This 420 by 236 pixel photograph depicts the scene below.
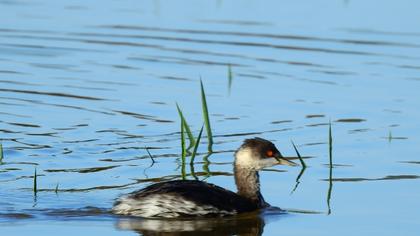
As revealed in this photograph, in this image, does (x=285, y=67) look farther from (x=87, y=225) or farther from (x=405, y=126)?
(x=87, y=225)

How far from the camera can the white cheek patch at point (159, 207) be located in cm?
1186

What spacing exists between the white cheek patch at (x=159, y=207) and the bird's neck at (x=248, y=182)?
653 millimetres

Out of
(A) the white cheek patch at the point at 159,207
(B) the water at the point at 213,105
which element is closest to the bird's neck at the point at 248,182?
(B) the water at the point at 213,105

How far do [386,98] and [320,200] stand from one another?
18.2ft

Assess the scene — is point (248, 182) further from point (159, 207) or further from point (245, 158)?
point (159, 207)

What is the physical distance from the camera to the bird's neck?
1255cm

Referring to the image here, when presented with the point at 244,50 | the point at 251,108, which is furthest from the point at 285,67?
the point at 251,108

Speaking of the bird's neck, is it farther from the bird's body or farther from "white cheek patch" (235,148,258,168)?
the bird's body

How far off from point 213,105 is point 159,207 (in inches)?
221

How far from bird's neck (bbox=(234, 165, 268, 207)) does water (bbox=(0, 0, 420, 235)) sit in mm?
262

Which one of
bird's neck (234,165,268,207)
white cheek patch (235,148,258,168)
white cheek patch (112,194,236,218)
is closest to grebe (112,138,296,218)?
white cheek patch (112,194,236,218)

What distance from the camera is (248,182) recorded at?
12609mm

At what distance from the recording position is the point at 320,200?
1262 centimetres

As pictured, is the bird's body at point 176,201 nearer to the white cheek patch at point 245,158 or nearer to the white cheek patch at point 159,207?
the white cheek patch at point 159,207
